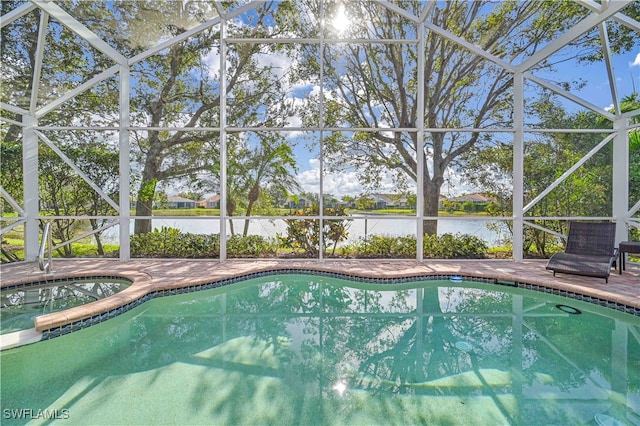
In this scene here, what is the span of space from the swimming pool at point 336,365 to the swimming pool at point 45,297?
102 centimetres

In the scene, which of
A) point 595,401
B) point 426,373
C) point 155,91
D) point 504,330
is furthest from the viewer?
point 155,91

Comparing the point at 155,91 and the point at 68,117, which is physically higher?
the point at 155,91

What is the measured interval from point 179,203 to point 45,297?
348 centimetres

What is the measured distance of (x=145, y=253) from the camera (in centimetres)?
771

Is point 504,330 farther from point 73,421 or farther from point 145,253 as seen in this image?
point 145,253

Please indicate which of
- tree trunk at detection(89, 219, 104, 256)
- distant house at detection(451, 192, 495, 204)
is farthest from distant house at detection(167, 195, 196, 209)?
distant house at detection(451, 192, 495, 204)

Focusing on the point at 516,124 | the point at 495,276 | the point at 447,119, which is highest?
the point at 447,119

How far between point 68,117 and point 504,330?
34.2 feet

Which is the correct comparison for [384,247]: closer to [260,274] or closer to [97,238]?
[260,274]


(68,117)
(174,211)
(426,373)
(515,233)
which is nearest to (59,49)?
(68,117)

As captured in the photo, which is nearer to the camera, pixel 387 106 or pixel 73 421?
pixel 73 421

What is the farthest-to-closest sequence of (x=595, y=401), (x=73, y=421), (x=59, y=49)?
(x=59, y=49) < (x=595, y=401) < (x=73, y=421)

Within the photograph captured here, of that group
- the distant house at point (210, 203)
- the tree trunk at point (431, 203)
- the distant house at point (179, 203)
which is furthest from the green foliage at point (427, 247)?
the distant house at point (179, 203)

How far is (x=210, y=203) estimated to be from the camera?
7.82 metres
